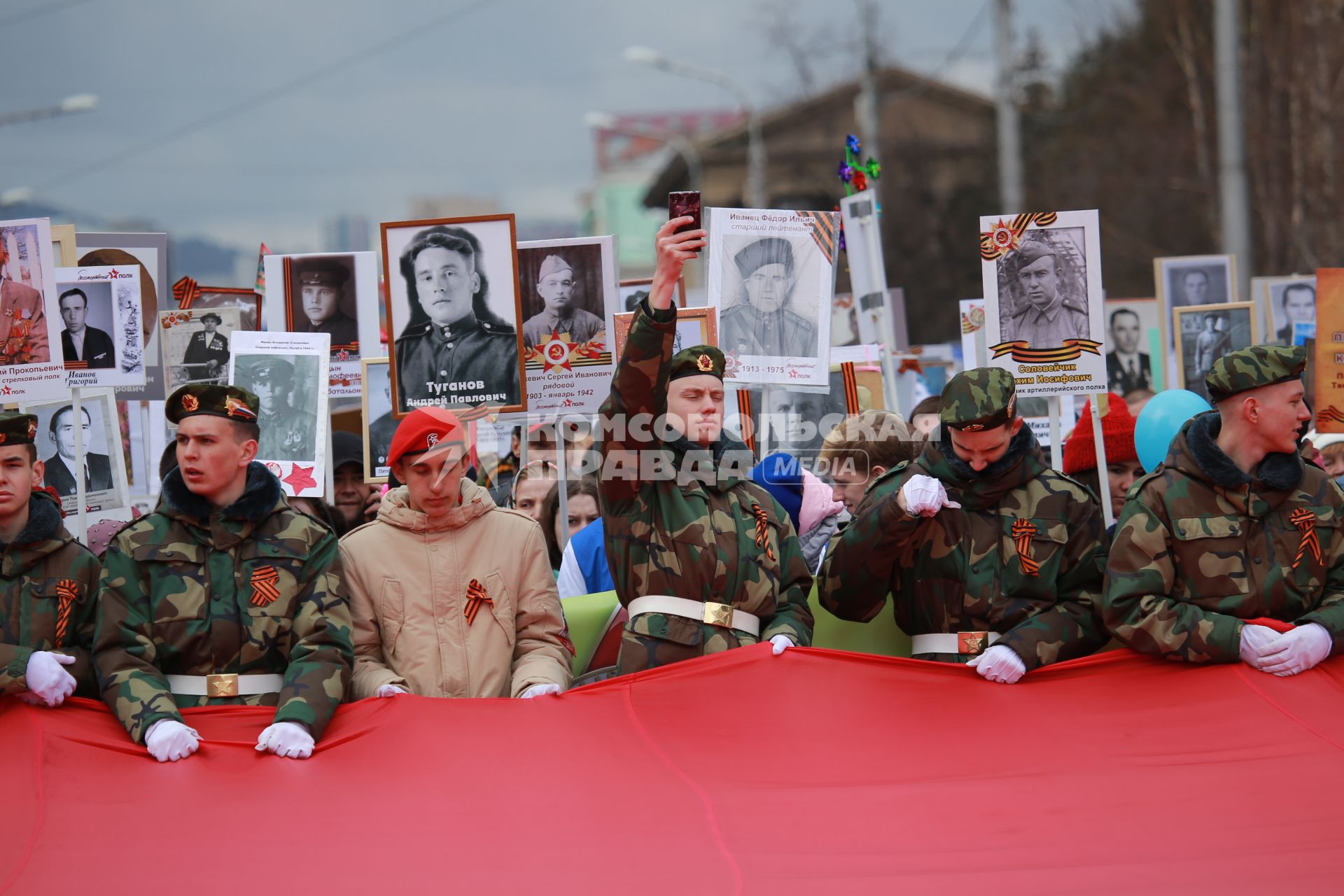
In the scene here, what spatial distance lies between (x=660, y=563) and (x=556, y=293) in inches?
89.6

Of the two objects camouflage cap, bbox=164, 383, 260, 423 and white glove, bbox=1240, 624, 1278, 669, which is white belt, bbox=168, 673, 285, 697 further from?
white glove, bbox=1240, 624, 1278, 669

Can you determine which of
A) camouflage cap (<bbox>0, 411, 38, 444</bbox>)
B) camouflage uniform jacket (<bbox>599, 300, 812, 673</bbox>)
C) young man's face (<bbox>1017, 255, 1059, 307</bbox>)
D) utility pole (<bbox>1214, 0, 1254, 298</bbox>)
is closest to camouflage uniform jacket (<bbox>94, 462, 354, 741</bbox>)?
camouflage cap (<bbox>0, 411, 38, 444</bbox>)

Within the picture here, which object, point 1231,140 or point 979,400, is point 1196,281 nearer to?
point 1231,140

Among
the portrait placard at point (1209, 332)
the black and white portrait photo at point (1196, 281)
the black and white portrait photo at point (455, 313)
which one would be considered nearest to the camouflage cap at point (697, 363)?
the black and white portrait photo at point (455, 313)

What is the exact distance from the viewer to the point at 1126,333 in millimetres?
10609

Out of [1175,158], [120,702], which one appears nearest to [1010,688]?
[120,702]

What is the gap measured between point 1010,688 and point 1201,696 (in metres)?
0.57

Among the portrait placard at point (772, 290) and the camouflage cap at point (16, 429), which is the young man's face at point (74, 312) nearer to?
the camouflage cap at point (16, 429)

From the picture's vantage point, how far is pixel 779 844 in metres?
3.79

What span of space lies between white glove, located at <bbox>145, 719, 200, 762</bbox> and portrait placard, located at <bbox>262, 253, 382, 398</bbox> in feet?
13.2

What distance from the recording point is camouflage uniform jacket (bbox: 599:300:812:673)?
4.61 m

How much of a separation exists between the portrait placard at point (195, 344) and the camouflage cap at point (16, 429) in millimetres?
2822

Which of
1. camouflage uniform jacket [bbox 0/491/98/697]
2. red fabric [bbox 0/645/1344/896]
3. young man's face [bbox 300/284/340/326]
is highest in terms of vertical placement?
young man's face [bbox 300/284/340/326]

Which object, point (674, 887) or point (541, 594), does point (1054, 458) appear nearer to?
point (541, 594)
